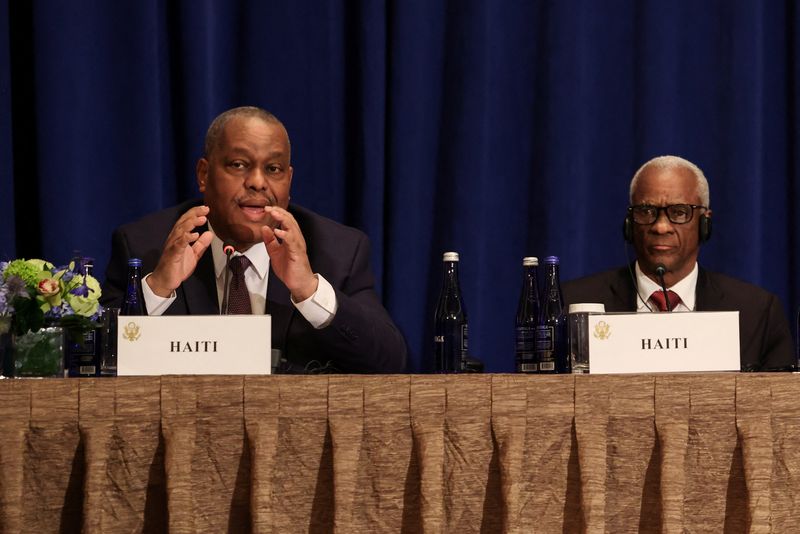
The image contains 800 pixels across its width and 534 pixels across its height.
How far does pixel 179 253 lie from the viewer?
7.38 ft

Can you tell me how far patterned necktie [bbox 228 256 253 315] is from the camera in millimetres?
2525

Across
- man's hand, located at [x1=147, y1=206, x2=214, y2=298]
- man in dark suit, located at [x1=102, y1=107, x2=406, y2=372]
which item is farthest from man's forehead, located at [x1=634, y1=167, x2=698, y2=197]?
man's hand, located at [x1=147, y1=206, x2=214, y2=298]

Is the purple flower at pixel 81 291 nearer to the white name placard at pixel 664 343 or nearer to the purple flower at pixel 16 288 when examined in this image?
the purple flower at pixel 16 288

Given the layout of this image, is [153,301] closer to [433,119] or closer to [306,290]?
[306,290]

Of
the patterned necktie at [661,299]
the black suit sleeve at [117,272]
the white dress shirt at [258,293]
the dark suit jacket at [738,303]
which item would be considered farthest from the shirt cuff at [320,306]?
the patterned necktie at [661,299]

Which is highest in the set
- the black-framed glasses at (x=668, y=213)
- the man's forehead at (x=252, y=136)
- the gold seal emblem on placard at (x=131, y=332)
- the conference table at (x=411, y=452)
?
the man's forehead at (x=252, y=136)

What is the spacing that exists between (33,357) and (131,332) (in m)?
0.23

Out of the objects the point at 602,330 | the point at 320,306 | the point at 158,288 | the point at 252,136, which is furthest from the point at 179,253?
the point at 602,330

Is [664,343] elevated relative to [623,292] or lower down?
lower down

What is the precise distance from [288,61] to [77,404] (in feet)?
5.84

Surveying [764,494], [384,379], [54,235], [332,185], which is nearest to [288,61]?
[332,185]

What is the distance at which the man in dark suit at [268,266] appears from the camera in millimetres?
2381

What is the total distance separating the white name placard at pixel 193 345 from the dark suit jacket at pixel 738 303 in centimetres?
132

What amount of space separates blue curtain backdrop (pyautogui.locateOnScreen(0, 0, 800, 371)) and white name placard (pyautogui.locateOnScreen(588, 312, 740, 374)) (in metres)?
1.38
